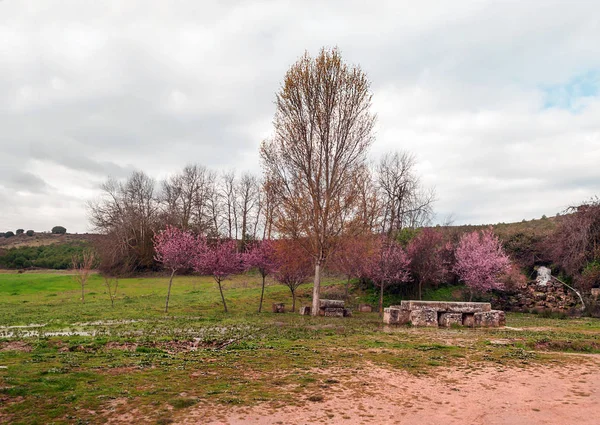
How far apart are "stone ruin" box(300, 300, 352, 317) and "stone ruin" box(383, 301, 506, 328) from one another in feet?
11.4

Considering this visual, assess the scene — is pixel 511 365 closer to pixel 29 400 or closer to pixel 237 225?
pixel 29 400

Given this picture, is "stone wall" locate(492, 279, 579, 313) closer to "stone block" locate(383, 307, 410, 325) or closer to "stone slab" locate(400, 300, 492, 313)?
"stone slab" locate(400, 300, 492, 313)

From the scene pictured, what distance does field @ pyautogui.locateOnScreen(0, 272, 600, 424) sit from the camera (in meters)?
6.43

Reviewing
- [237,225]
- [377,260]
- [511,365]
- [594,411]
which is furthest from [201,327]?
[237,225]

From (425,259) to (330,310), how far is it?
1141 cm

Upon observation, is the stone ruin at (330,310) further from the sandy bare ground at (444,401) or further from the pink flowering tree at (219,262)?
the sandy bare ground at (444,401)

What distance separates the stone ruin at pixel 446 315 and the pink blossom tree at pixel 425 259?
10534 mm

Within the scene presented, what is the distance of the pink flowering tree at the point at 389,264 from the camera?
26483 mm

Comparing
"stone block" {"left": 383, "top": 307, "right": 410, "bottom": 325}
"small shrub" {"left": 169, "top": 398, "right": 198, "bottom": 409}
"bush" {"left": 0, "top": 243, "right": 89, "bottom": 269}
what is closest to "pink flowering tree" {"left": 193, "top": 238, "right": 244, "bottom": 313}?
"stone block" {"left": 383, "top": 307, "right": 410, "bottom": 325}

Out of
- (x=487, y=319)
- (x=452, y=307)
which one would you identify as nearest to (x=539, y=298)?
(x=487, y=319)

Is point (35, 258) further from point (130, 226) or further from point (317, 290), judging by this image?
point (317, 290)

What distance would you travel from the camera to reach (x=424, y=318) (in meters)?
18.8

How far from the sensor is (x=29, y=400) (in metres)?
6.54

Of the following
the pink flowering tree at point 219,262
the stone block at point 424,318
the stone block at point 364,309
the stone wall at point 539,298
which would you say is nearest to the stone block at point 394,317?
the stone block at point 424,318
